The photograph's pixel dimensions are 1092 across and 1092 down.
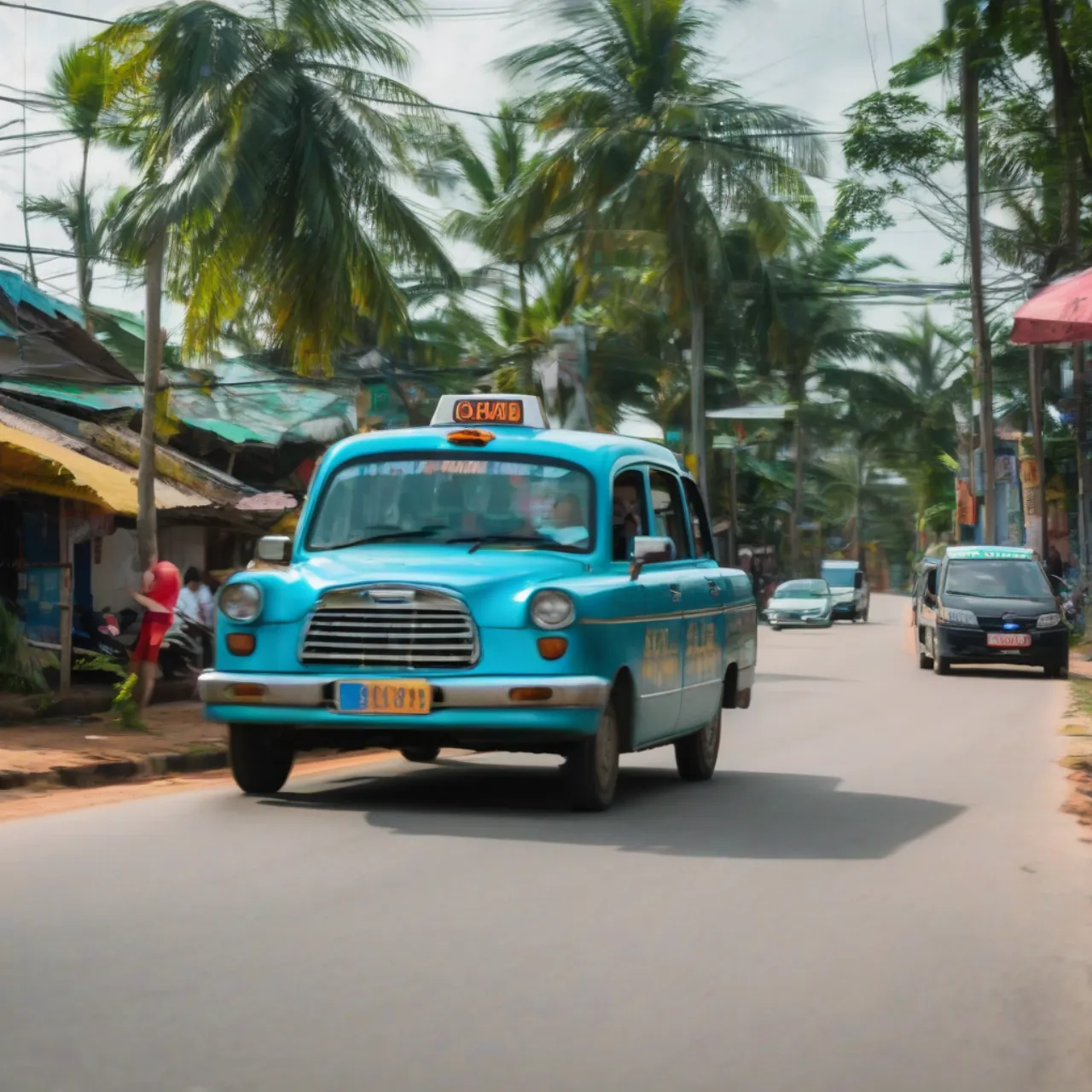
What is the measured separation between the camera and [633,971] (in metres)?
6.02

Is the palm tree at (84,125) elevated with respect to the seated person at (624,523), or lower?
elevated

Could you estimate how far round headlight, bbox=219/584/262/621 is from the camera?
389 inches

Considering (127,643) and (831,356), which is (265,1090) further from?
(831,356)

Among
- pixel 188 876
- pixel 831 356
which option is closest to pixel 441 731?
pixel 188 876

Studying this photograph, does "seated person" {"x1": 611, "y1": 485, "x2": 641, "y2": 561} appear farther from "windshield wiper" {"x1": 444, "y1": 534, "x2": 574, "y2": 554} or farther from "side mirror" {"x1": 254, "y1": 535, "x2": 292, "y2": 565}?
"side mirror" {"x1": 254, "y1": 535, "x2": 292, "y2": 565}

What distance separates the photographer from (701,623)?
11.8 metres

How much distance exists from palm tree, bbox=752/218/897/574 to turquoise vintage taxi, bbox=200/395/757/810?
109 feet

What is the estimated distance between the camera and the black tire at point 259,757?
10.2m

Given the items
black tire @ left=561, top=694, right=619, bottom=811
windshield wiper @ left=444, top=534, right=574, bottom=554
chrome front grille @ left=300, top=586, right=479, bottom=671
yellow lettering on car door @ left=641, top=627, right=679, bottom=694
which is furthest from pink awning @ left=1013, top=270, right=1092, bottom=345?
chrome front grille @ left=300, top=586, right=479, bottom=671

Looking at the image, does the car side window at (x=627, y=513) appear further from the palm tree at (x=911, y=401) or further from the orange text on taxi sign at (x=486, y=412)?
the palm tree at (x=911, y=401)

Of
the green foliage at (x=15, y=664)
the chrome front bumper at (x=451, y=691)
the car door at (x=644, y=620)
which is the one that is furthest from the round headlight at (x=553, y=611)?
the green foliage at (x=15, y=664)

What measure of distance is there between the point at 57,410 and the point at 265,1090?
21.5 metres

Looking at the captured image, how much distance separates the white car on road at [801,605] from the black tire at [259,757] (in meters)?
39.5

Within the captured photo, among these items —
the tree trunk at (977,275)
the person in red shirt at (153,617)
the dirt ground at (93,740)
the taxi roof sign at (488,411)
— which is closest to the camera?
the taxi roof sign at (488,411)
